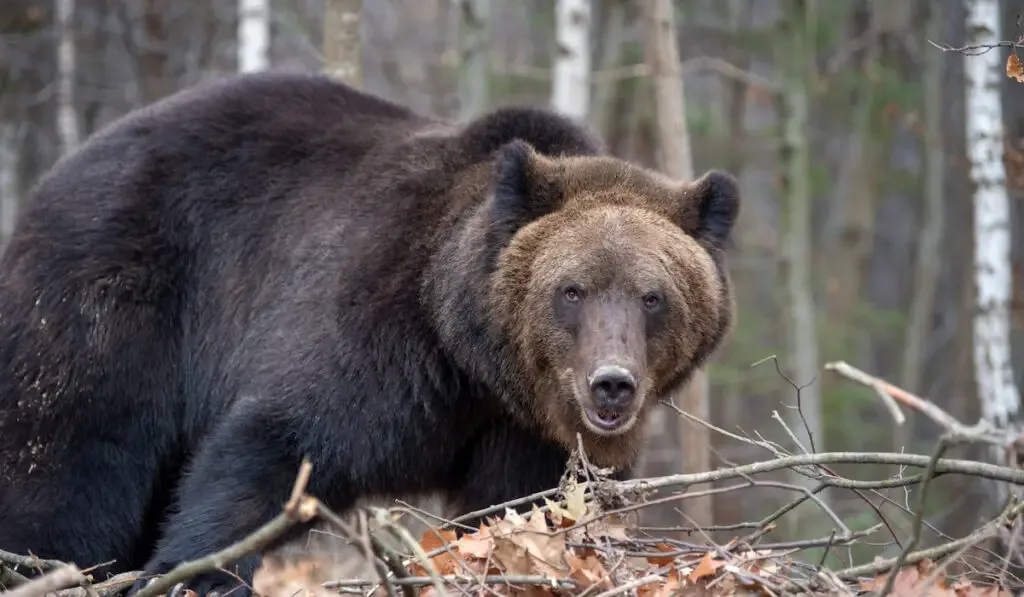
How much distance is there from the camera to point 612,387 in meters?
5.39

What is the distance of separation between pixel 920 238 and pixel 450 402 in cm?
1678

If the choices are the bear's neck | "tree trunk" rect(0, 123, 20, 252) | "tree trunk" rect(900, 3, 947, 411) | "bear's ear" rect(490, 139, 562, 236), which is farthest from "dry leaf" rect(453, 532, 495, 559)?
"tree trunk" rect(900, 3, 947, 411)

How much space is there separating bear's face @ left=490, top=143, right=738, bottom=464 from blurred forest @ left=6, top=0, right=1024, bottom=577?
6334 mm

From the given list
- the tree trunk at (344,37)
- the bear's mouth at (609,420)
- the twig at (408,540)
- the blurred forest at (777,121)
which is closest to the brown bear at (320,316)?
the bear's mouth at (609,420)

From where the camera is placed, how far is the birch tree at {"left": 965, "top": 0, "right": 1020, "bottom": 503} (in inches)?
436

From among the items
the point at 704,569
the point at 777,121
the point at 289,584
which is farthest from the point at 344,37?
the point at 777,121

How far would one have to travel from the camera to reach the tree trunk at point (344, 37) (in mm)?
9570

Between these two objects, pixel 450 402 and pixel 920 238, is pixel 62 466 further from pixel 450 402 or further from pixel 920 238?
pixel 920 238

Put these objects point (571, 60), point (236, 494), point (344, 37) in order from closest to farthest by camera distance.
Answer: point (236, 494)
point (344, 37)
point (571, 60)

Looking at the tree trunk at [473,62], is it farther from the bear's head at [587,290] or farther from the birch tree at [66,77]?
the bear's head at [587,290]

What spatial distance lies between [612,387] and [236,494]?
1919 millimetres

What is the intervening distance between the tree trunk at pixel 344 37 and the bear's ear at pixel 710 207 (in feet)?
13.6

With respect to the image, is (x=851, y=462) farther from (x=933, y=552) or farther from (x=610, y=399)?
(x=610, y=399)

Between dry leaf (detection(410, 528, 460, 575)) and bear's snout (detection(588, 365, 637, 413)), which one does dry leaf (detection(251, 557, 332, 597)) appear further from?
bear's snout (detection(588, 365, 637, 413))
